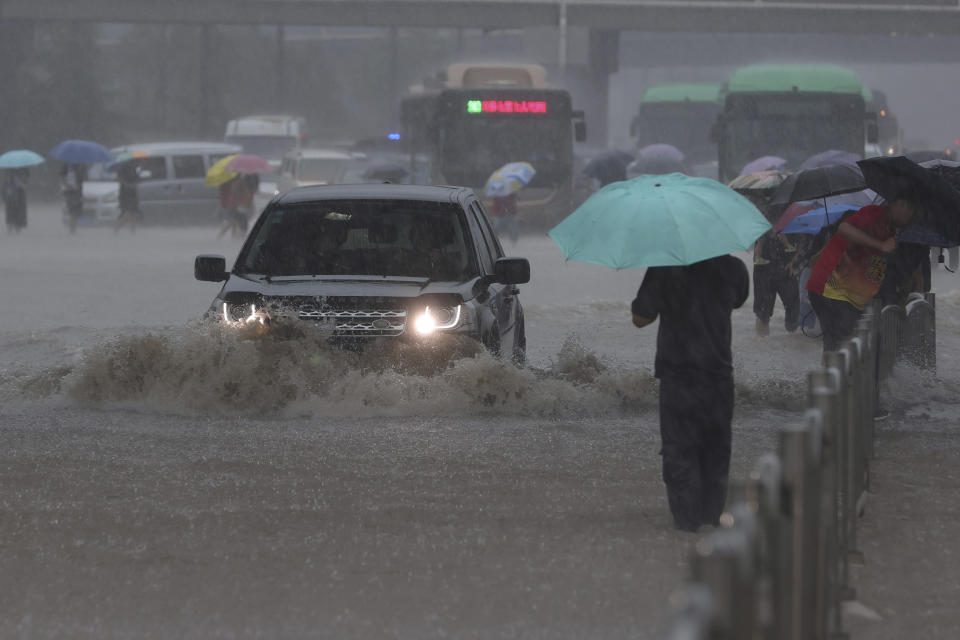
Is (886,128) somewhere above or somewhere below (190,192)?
above

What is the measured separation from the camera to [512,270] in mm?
10211

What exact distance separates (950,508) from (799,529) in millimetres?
4025

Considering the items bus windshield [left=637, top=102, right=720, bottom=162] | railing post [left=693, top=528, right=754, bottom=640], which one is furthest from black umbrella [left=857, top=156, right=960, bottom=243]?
bus windshield [left=637, top=102, right=720, bottom=162]

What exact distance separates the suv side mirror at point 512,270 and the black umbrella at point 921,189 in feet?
6.75

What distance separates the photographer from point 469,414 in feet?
33.9

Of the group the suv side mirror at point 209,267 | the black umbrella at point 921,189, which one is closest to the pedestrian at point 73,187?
the suv side mirror at point 209,267

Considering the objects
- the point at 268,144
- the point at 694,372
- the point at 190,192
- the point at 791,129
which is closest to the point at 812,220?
the point at 694,372

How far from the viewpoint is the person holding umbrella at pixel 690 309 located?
677 centimetres

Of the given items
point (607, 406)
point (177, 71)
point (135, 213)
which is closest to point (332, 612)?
point (607, 406)

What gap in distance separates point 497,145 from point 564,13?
84.5 feet

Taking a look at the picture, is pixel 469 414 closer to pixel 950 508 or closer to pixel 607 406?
pixel 607 406

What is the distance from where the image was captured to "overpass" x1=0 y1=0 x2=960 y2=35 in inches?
2205

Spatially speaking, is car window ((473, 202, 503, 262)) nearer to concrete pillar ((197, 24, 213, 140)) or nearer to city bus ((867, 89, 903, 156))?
city bus ((867, 89, 903, 156))

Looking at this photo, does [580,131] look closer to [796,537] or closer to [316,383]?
[316,383]
